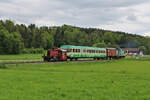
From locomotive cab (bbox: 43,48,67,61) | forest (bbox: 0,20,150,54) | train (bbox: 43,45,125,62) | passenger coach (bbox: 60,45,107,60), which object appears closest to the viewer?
locomotive cab (bbox: 43,48,67,61)

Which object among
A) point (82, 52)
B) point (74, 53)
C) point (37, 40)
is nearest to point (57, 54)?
point (74, 53)

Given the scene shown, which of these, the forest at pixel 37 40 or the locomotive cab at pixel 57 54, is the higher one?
the forest at pixel 37 40

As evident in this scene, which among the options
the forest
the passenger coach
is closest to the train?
A: the passenger coach

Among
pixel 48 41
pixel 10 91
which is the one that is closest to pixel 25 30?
pixel 48 41

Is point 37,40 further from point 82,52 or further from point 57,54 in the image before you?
point 57,54

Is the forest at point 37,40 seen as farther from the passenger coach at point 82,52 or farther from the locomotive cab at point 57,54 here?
the locomotive cab at point 57,54

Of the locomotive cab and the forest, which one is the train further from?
the forest

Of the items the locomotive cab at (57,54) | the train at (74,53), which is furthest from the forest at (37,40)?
the locomotive cab at (57,54)

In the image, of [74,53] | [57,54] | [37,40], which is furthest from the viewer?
[37,40]

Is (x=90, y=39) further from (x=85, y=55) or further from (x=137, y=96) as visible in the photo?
(x=137, y=96)

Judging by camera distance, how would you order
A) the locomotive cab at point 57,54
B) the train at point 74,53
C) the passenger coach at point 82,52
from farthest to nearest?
the passenger coach at point 82,52, the train at point 74,53, the locomotive cab at point 57,54

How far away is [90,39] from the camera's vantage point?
15300cm

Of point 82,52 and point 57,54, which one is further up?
point 82,52

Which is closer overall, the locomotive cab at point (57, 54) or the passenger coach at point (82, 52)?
the locomotive cab at point (57, 54)
